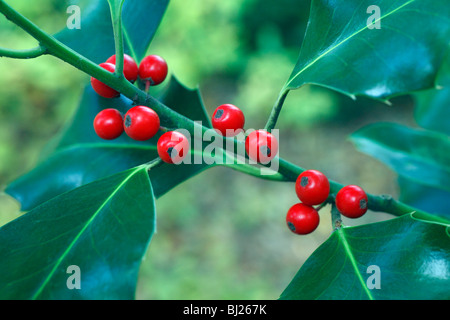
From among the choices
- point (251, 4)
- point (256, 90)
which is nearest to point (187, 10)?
point (251, 4)

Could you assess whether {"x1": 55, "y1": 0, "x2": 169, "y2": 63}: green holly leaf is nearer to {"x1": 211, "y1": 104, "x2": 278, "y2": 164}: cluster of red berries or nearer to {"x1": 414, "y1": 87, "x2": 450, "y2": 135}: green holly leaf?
{"x1": 211, "y1": 104, "x2": 278, "y2": 164}: cluster of red berries

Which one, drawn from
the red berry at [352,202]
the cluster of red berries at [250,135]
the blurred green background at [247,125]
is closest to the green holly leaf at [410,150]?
Result: the red berry at [352,202]

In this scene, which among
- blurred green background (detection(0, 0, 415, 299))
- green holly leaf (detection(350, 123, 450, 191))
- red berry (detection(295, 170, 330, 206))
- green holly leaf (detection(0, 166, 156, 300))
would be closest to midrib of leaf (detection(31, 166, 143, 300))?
green holly leaf (detection(0, 166, 156, 300))

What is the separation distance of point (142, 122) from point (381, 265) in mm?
363

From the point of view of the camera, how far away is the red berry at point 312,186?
2.10 feet

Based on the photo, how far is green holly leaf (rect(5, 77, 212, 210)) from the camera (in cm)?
83

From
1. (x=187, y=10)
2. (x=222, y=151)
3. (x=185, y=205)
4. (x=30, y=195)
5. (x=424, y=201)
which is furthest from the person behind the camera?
(x=187, y=10)

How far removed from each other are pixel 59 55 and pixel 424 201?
904 mm

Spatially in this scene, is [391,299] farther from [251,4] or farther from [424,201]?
[251,4]

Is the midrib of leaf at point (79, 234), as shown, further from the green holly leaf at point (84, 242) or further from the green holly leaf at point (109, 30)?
the green holly leaf at point (109, 30)

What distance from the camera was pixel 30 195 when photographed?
88 cm

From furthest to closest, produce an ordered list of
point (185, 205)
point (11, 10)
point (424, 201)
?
point (185, 205) < point (424, 201) < point (11, 10)

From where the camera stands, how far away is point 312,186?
2.10 ft

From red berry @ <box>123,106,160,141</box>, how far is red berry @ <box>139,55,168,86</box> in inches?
4.8
